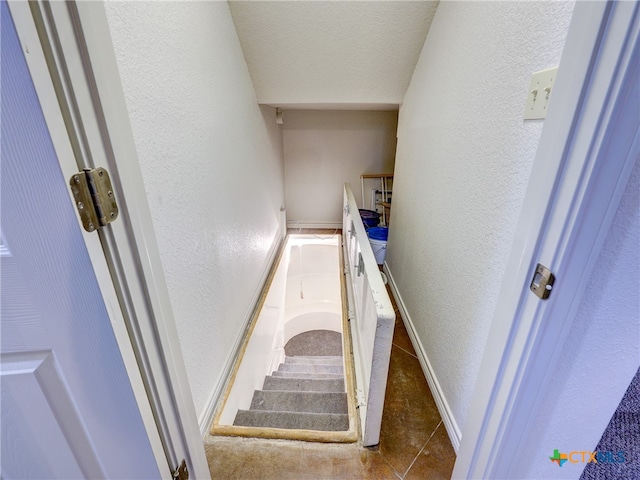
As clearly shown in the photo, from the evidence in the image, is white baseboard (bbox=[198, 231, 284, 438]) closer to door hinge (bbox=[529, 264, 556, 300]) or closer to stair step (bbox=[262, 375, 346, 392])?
stair step (bbox=[262, 375, 346, 392])

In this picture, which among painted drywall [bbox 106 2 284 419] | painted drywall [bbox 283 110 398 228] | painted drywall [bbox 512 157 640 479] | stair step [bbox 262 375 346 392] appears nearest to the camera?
painted drywall [bbox 512 157 640 479]

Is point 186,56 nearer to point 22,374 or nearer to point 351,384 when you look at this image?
point 22,374

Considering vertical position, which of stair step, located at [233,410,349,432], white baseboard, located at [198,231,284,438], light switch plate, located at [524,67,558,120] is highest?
light switch plate, located at [524,67,558,120]

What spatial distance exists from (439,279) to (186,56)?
1418mm

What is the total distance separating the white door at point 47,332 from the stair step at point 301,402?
1.20m

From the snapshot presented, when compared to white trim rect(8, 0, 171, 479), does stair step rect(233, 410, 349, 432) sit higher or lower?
lower

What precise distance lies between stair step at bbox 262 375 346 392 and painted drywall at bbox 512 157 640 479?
1.44 meters

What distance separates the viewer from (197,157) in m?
1.09

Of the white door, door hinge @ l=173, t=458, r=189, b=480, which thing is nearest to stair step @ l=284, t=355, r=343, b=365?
door hinge @ l=173, t=458, r=189, b=480

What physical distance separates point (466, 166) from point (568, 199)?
25.6 inches

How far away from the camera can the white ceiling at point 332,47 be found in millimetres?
1441

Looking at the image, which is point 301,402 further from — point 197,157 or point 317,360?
point 197,157

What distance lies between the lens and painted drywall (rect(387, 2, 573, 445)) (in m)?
0.77

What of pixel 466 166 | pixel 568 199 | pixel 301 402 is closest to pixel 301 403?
pixel 301 402
